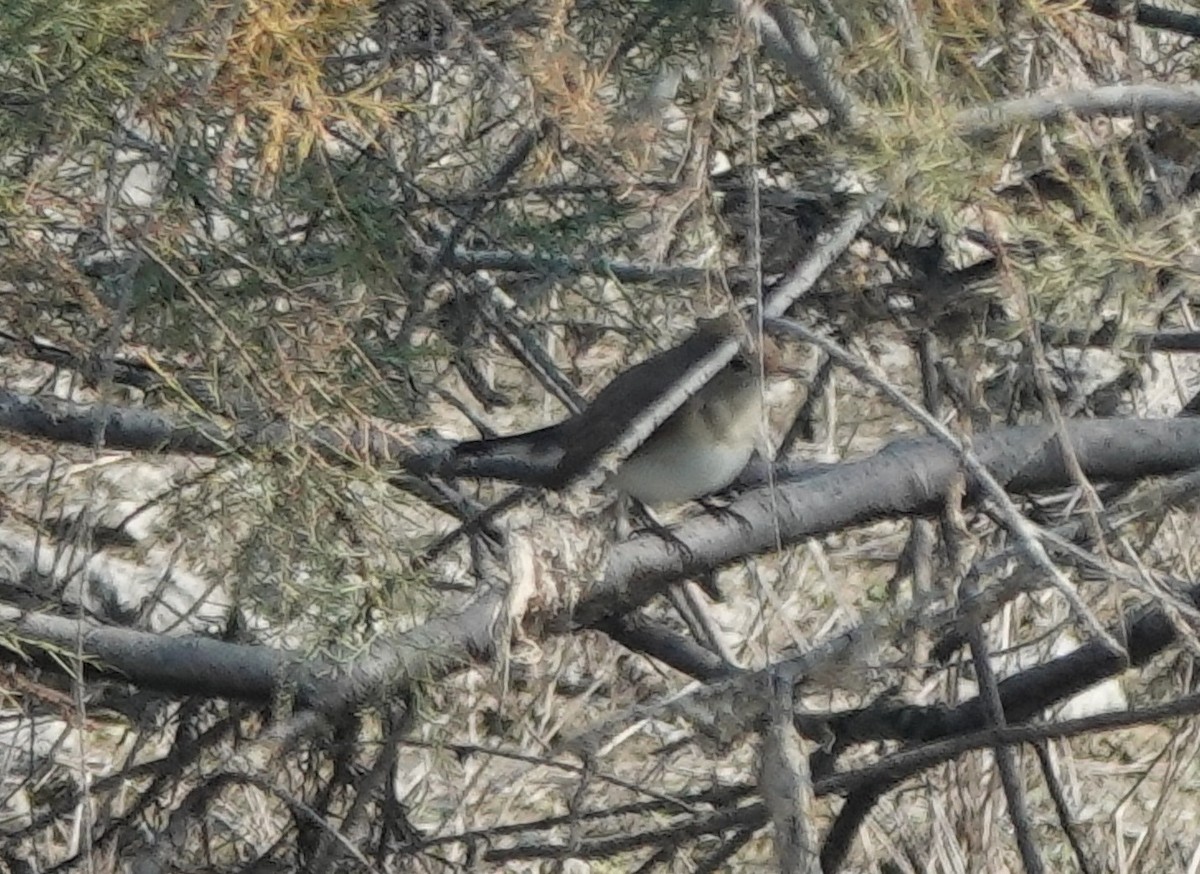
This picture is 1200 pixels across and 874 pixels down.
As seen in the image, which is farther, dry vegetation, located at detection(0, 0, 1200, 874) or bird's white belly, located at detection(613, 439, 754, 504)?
bird's white belly, located at detection(613, 439, 754, 504)

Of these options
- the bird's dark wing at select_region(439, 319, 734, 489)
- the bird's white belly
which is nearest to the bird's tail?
the bird's dark wing at select_region(439, 319, 734, 489)

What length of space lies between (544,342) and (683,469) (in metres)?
0.43

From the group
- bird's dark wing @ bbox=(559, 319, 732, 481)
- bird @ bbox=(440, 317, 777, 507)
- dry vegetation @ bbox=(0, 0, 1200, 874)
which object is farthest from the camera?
bird @ bbox=(440, 317, 777, 507)

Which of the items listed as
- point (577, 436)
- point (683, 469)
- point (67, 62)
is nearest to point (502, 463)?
point (577, 436)

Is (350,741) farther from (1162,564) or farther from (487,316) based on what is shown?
(1162,564)

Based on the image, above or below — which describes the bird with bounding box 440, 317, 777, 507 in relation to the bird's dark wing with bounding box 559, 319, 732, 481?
above

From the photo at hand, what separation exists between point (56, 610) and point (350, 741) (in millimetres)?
560

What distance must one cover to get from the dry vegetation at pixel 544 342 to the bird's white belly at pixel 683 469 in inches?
7.0

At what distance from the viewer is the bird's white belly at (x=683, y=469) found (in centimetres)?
427

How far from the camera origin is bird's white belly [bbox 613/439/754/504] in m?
4.27

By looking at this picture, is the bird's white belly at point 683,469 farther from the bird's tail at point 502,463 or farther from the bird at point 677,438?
the bird's tail at point 502,463

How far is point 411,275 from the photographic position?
11.5ft

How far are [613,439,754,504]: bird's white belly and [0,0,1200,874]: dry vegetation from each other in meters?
0.18

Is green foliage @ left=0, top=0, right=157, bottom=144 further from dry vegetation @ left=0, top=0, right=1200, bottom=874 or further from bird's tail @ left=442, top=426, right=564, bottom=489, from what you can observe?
bird's tail @ left=442, top=426, right=564, bottom=489
